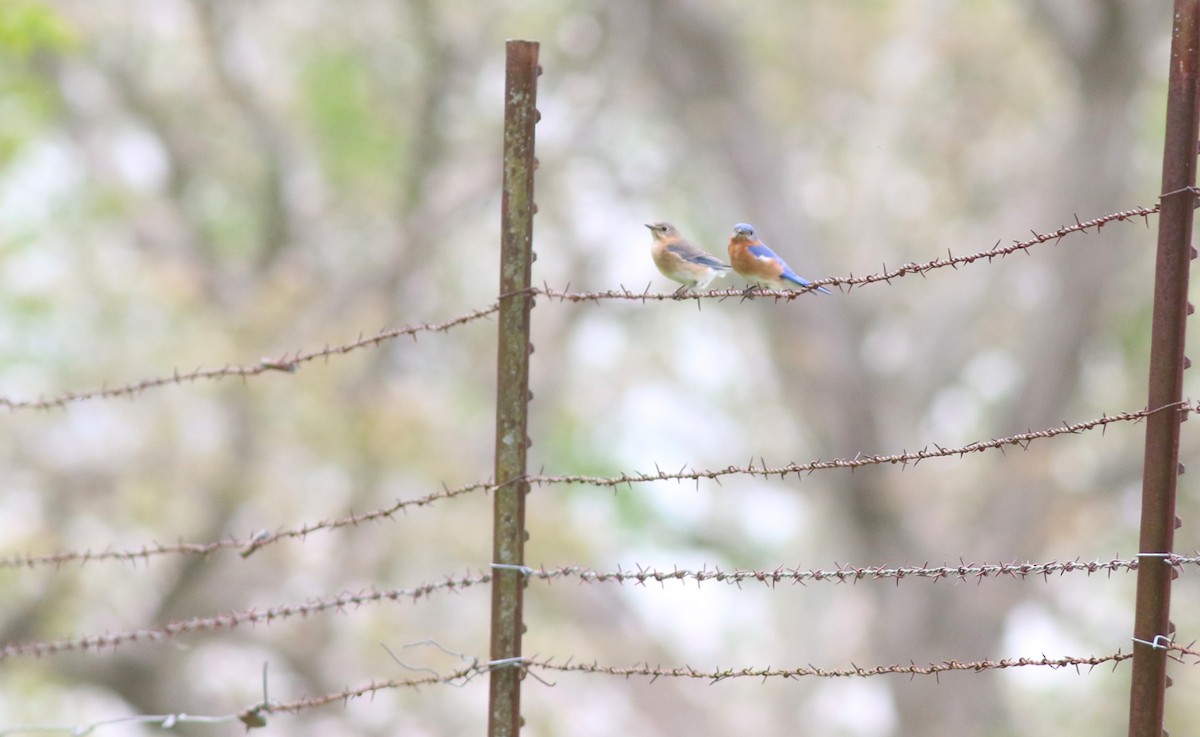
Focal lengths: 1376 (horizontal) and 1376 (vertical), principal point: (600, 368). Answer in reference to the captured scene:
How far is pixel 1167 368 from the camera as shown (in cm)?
239

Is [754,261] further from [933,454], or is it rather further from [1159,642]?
[1159,642]

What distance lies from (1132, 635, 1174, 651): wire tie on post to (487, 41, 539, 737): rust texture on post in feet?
4.13

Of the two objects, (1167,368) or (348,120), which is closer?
(1167,368)

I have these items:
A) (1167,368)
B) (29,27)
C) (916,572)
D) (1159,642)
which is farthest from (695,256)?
(29,27)

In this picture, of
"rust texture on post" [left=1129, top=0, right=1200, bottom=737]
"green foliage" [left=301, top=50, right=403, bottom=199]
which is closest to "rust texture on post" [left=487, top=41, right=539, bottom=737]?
"rust texture on post" [left=1129, top=0, right=1200, bottom=737]

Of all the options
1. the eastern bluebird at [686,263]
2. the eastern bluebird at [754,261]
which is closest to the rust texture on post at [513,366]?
the eastern bluebird at [754,261]

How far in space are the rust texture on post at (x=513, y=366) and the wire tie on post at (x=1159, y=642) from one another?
126cm

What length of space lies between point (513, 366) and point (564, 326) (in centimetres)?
1238

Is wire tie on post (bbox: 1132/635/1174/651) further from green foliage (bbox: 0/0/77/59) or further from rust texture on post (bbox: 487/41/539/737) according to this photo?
green foliage (bbox: 0/0/77/59)

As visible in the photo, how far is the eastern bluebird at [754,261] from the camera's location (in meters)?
3.50

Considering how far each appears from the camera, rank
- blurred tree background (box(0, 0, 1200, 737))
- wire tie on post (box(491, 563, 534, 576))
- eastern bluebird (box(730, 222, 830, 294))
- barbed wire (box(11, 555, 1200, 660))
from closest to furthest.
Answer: barbed wire (box(11, 555, 1200, 660)) → wire tie on post (box(491, 563, 534, 576)) → eastern bluebird (box(730, 222, 830, 294)) → blurred tree background (box(0, 0, 1200, 737))

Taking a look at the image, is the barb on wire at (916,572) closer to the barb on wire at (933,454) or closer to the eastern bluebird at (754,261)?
the barb on wire at (933,454)

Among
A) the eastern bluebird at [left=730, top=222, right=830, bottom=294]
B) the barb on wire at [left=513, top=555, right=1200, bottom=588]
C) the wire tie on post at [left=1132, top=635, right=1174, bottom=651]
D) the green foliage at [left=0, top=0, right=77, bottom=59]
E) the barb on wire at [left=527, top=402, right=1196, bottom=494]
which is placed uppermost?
the green foliage at [left=0, top=0, right=77, bottom=59]

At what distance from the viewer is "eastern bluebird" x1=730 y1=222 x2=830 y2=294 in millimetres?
3502
